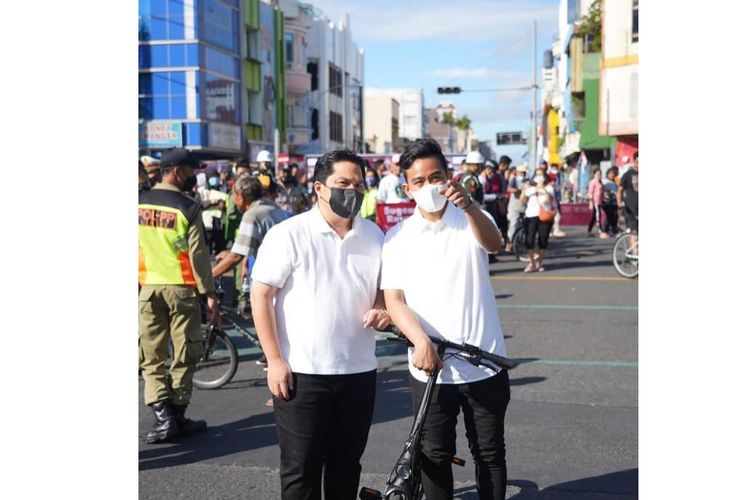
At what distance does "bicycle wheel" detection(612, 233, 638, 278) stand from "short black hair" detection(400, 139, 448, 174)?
1129cm

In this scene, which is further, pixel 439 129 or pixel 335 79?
pixel 439 129

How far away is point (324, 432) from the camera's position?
4102mm

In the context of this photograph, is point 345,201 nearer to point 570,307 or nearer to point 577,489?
point 577,489

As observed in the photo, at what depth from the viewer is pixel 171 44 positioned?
4400 cm

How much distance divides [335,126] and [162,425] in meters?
68.0

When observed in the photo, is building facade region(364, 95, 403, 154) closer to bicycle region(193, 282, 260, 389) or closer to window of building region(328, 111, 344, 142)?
window of building region(328, 111, 344, 142)

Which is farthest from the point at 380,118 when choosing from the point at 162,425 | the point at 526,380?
the point at 162,425

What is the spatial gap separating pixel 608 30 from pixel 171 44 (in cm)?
1953

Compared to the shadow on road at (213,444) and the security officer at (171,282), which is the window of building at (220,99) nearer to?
the security officer at (171,282)

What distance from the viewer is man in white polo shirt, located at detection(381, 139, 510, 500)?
410cm

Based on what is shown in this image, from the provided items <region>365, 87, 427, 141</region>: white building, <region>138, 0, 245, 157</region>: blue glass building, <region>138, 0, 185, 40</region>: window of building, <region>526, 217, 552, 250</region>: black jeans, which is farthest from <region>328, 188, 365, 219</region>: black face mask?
<region>365, 87, 427, 141</region>: white building
